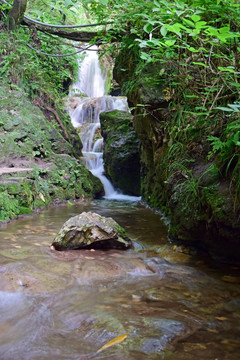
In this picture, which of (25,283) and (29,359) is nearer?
(29,359)

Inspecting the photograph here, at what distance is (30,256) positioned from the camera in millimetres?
3287

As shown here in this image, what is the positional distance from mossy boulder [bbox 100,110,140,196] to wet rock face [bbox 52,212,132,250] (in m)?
5.93

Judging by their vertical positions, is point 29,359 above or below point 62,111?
below

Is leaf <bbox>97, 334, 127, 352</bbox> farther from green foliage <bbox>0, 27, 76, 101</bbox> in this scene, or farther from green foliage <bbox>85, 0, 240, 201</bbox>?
green foliage <bbox>0, 27, 76, 101</bbox>

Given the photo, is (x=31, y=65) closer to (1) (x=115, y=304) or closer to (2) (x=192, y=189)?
(2) (x=192, y=189)

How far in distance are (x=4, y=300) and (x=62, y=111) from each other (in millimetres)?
8574

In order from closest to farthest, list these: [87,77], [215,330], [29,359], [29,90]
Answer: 1. [29,359]
2. [215,330]
3. [29,90]
4. [87,77]

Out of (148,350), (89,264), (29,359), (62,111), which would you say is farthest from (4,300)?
(62,111)

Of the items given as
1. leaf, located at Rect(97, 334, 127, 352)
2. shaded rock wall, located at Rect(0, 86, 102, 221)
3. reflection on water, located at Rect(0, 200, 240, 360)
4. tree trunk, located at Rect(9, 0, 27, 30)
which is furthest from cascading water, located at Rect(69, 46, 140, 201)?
leaf, located at Rect(97, 334, 127, 352)

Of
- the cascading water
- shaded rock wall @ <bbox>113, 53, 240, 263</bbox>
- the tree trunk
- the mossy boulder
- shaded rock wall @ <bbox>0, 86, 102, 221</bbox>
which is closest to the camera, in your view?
shaded rock wall @ <bbox>113, 53, 240, 263</bbox>

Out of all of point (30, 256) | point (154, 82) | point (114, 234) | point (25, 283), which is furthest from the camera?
point (154, 82)

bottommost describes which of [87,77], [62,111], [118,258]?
[118,258]

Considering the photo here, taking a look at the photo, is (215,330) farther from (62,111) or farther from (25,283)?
(62,111)

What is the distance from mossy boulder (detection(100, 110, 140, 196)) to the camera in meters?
9.65
